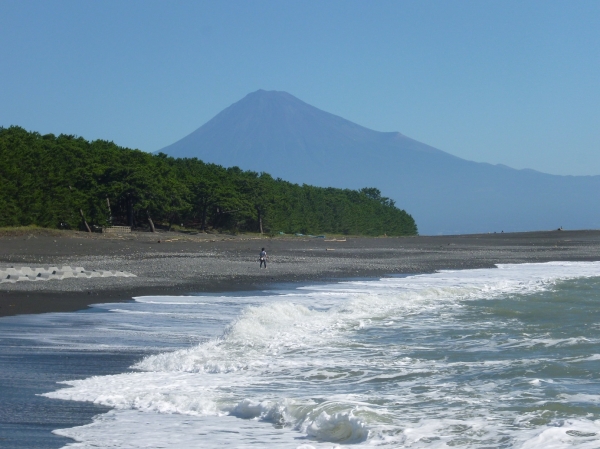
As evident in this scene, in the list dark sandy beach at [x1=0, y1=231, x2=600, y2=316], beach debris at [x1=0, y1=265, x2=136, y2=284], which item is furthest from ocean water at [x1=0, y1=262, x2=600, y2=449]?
beach debris at [x1=0, y1=265, x2=136, y2=284]

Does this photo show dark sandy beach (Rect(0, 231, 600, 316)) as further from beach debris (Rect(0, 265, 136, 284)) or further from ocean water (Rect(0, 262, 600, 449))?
ocean water (Rect(0, 262, 600, 449))

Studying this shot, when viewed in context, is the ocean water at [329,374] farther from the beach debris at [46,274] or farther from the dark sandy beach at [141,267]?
the beach debris at [46,274]

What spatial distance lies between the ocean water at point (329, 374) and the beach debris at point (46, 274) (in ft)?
14.8

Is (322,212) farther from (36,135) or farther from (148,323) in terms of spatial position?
(148,323)

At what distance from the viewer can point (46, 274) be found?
22.3 m

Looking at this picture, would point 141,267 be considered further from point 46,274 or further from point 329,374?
point 329,374

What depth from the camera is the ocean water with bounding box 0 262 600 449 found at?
7.40 meters

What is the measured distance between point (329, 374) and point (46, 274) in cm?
1456

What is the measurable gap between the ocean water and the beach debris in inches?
178

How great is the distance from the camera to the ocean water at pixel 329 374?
7.40m

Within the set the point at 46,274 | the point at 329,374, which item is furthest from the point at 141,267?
the point at 329,374

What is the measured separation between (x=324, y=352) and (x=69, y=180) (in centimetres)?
4788

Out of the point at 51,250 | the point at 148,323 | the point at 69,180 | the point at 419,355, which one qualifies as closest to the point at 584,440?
the point at 419,355

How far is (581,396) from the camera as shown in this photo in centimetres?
891
